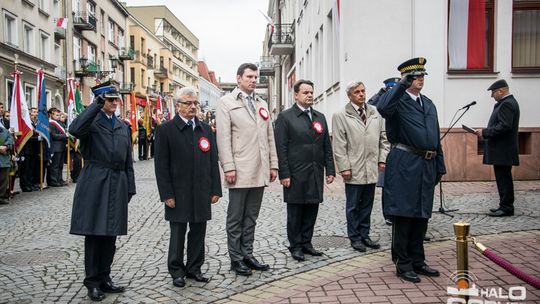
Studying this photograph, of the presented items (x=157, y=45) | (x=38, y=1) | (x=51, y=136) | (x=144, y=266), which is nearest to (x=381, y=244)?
(x=144, y=266)

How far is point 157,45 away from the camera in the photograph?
69.2 metres

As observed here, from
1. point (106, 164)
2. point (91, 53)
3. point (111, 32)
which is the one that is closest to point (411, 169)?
point (106, 164)

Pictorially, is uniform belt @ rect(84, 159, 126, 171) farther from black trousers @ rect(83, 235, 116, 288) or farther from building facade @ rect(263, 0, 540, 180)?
building facade @ rect(263, 0, 540, 180)

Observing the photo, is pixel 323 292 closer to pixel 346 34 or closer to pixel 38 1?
pixel 346 34

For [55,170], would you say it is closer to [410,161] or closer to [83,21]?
[410,161]

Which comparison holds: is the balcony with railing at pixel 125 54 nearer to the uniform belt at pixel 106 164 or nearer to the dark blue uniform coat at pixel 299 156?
the dark blue uniform coat at pixel 299 156

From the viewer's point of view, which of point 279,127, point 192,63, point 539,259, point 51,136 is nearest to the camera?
point 539,259

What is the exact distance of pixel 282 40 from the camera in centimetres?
3142

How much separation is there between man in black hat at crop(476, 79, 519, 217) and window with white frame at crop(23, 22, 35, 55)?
2711 centimetres

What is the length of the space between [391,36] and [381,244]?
7461 mm

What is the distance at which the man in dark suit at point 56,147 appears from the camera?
1421cm

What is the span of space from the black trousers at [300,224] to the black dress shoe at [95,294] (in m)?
2.20

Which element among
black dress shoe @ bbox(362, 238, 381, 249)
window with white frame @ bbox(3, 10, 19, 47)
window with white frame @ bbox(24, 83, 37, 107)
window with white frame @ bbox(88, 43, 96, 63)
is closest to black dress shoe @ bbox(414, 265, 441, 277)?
black dress shoe @ bbox(362, 238, 381, 249)

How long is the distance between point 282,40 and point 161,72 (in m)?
40.4
